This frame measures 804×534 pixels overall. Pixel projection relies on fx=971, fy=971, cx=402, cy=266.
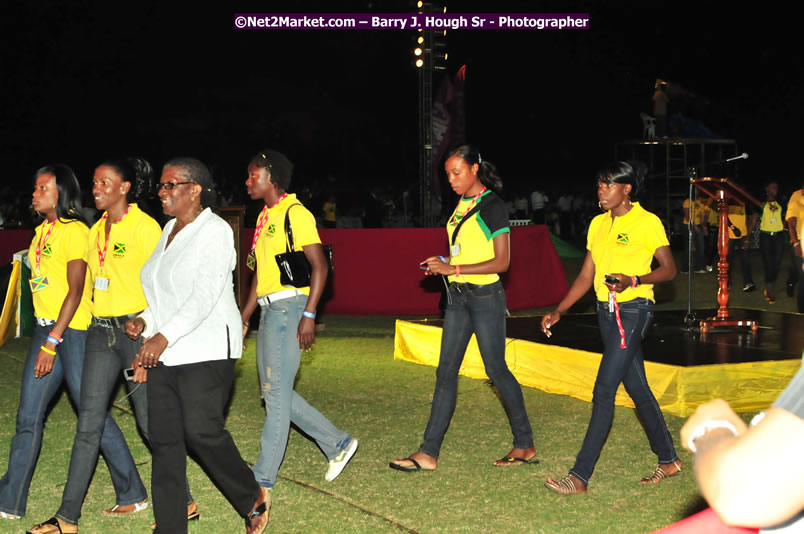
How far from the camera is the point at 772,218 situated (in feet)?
47.8

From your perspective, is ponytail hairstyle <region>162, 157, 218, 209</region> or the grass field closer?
ponytail hairstyle <region>162, 157, 218, 209</region>

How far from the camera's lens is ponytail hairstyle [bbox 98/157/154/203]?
475 centimetres

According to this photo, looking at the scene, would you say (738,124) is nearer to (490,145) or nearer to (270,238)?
(490,145)

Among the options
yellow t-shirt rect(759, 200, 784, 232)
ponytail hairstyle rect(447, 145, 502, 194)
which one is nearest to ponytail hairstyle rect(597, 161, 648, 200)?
ponytail hairstyle rect(447, 145, 502, 194)

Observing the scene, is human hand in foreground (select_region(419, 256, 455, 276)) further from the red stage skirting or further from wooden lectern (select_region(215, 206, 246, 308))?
the red stage skirting

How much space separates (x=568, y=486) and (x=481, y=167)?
191cm

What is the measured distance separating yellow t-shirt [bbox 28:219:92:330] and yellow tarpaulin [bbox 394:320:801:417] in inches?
165

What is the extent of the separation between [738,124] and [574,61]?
44.4ft

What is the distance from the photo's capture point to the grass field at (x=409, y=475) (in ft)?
16.0

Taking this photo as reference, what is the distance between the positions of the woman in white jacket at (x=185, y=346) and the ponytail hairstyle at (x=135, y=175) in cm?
55

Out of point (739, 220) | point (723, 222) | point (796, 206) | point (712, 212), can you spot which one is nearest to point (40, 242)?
point (723, 222)

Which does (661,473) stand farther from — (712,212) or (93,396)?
(712,212)

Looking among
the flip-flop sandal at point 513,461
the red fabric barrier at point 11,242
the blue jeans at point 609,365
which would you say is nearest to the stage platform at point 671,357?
the flip-flop sandal at point 513,461

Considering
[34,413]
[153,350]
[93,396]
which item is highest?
[153,350]
